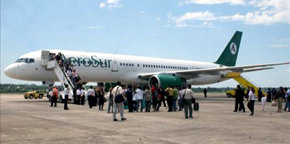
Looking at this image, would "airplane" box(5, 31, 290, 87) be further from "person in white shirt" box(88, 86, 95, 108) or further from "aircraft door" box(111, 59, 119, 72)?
"person in white shirt" box(88, 86, 95, 108)

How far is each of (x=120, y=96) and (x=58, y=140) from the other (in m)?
5.11

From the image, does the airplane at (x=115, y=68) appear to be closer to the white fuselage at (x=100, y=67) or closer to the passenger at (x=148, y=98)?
the white fuselage at (x=100, y=67)

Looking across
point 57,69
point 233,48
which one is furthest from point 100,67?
point 233,48

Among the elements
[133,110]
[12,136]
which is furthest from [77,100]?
[12,136]

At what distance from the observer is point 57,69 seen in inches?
982

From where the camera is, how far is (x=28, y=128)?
9.84 meters

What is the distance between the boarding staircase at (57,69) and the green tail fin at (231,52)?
26160mm

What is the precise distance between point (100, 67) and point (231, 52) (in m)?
22.6

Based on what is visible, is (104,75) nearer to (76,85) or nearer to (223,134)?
(76,85)

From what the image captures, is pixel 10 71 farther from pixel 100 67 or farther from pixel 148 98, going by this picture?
pixel 148 98

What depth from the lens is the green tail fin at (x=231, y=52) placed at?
44.4 metres

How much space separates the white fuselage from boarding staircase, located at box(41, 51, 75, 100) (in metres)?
0.41

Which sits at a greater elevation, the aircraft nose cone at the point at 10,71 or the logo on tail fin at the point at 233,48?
the logo on tail fin at the point at 233,48

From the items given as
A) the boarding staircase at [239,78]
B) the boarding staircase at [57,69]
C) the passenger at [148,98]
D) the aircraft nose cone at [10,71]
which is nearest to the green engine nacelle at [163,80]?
the boarding staircase at [57,69]
